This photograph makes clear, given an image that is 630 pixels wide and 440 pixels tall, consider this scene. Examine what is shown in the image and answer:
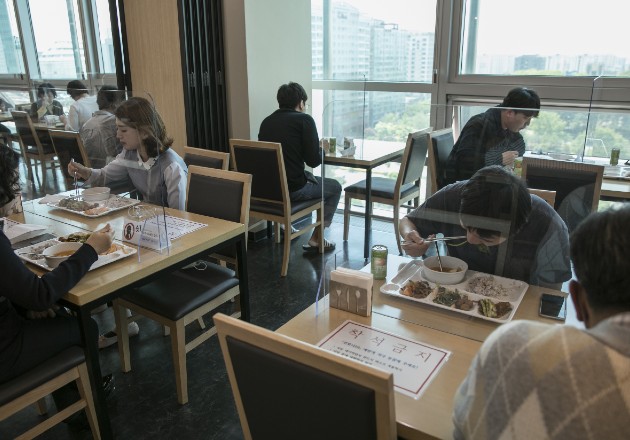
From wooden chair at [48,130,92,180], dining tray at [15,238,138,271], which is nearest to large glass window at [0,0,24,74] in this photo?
wooden chair at [48,130,92,180]

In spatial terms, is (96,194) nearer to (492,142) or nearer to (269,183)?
(269,183)

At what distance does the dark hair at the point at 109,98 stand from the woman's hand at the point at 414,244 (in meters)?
1.46

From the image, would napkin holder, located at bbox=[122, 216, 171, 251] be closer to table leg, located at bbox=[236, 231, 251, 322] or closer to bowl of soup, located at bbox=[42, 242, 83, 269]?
bowl of soup, located at bbox=[42, 242, 83, 269]

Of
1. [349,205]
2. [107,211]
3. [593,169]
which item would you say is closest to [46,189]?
[107,211]

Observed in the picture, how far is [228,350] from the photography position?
39.6 inches

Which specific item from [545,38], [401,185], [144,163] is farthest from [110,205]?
[545,38]

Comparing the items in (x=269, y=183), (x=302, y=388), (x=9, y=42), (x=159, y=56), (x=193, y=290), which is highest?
(x=9, y=42)

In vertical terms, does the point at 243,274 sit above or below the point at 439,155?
below

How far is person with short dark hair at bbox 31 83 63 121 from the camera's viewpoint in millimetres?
2945

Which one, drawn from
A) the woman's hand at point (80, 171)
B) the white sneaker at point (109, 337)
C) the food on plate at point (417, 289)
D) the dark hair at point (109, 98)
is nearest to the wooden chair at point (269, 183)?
the dark hair at point (109, 98)

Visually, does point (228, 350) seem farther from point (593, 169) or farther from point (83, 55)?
point (83, 55)

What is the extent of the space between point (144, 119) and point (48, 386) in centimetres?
117

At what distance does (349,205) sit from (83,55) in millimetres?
2376

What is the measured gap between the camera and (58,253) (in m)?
1.73
